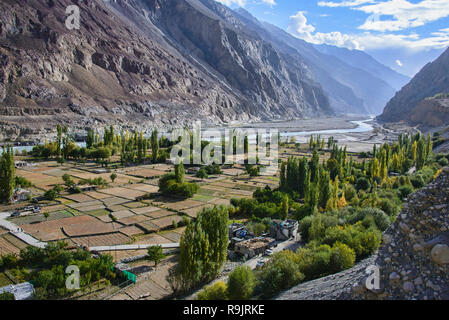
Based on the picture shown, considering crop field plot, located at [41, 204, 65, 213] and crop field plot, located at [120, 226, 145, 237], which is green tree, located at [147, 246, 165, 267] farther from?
crop field plot, located at [41, 204, 65, 213]

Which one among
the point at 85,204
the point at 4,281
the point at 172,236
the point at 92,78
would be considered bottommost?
the point at 172,236

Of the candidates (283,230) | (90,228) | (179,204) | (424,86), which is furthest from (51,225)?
(424,86)

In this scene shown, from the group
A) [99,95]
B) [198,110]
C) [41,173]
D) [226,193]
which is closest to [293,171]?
[226,193]

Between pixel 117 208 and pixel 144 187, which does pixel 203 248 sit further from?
pixel 144 187

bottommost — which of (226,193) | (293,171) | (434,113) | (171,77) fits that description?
(226,193)

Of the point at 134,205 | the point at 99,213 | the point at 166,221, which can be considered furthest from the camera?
the point at 134,205
